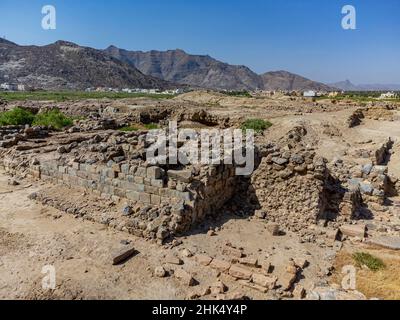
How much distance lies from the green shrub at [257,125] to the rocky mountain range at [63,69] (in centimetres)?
10115

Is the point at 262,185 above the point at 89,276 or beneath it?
above

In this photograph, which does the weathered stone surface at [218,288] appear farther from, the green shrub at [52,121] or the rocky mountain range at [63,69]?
the rocky mountain range at [63,69]

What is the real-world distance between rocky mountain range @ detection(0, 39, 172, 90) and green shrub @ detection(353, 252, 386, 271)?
4568 inches

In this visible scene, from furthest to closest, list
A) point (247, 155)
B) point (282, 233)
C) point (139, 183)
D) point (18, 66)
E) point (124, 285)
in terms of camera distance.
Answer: point (18, 66) < point (247, 155) < point (139, 183) < point (282, 233) < point (124, 285)

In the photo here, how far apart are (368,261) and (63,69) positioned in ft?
454

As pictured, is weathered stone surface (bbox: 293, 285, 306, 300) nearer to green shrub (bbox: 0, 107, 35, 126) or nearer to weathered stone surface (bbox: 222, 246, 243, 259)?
weathered stone surface (bbox: 222, 246, 243, 259)

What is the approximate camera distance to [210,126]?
86.1 feet

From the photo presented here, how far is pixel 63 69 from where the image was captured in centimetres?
13025

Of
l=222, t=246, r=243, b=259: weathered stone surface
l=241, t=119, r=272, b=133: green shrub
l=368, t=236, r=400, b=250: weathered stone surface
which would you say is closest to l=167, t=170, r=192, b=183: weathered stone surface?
l=222, t=246, r=243, b=259: weathered stone surface

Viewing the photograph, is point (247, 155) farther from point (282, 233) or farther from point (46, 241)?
point (46, 241)

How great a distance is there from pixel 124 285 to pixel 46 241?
257 centimetres

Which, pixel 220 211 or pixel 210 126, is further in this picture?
pixel 210 126

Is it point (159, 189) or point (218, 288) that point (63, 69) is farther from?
point (218, 288)
